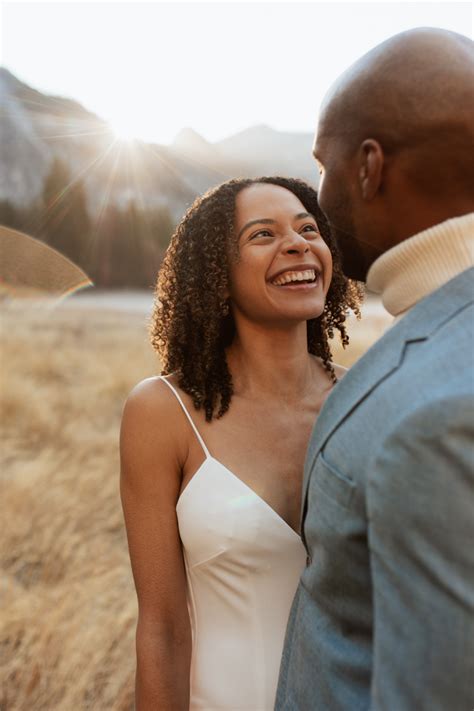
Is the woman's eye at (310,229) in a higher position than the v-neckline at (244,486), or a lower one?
higher

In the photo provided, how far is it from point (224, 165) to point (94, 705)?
35.4 meters

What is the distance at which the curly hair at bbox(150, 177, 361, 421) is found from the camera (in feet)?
7.18

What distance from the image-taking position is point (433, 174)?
1.12m

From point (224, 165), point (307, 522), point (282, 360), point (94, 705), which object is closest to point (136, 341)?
point (94, 705)

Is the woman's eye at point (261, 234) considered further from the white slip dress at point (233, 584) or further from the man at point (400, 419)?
the man at point (400, 419)

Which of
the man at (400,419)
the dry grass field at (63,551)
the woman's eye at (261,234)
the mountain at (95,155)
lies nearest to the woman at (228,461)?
the woman's eye at (261,234)

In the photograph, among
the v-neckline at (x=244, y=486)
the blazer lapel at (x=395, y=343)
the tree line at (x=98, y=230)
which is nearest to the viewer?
the blazer lapel at (x=395, y=343)

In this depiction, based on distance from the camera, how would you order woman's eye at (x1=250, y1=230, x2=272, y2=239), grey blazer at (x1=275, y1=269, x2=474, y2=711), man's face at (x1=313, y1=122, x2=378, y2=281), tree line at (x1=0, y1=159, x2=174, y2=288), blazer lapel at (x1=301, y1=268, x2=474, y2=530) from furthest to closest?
tree line at (x1=0, y1=159, x2=174, y2=288)
woman's eye at (x1=250, y1=230, x2=272, y2=239)
man's face at (x1=313, y1=122, x2=378, y2=281)
blazer lapel at (x1=301, y1=268, x2=474, y2=530)
grey blazer at (x1=275, y1=269, x2=474, y2=711)

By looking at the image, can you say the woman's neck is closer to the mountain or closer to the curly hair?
the curly hair

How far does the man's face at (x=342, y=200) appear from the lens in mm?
1215

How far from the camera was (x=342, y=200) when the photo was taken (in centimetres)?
123

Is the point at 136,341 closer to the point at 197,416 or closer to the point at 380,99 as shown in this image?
the point at 197,416

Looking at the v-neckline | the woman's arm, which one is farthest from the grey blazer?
the woman's arm

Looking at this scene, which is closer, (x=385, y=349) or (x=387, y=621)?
(x=387, y=621)
